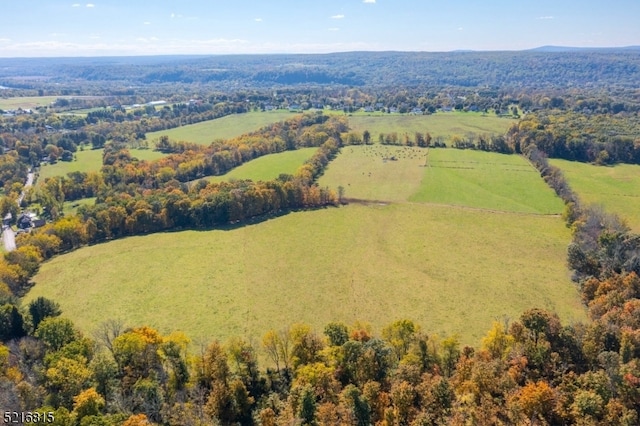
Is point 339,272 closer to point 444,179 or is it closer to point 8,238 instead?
point 444,179

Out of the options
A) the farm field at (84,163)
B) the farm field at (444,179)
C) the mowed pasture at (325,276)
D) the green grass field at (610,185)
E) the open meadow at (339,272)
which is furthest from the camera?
the farm field at (84,163)

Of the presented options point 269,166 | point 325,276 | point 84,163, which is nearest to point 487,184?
point 325,276

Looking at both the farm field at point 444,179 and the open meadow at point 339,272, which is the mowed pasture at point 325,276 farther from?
the farm field at point 444,179

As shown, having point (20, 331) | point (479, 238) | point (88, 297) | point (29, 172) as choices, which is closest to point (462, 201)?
point (479, 238)

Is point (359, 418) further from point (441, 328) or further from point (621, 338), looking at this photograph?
point (621, 338)

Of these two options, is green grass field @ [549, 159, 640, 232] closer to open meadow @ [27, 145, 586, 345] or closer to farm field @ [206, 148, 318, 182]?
open meadow @ [27, 145, 586, 345]

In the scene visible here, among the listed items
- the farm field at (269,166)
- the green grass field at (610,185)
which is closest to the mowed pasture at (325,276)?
the green grass field at (610,185)
